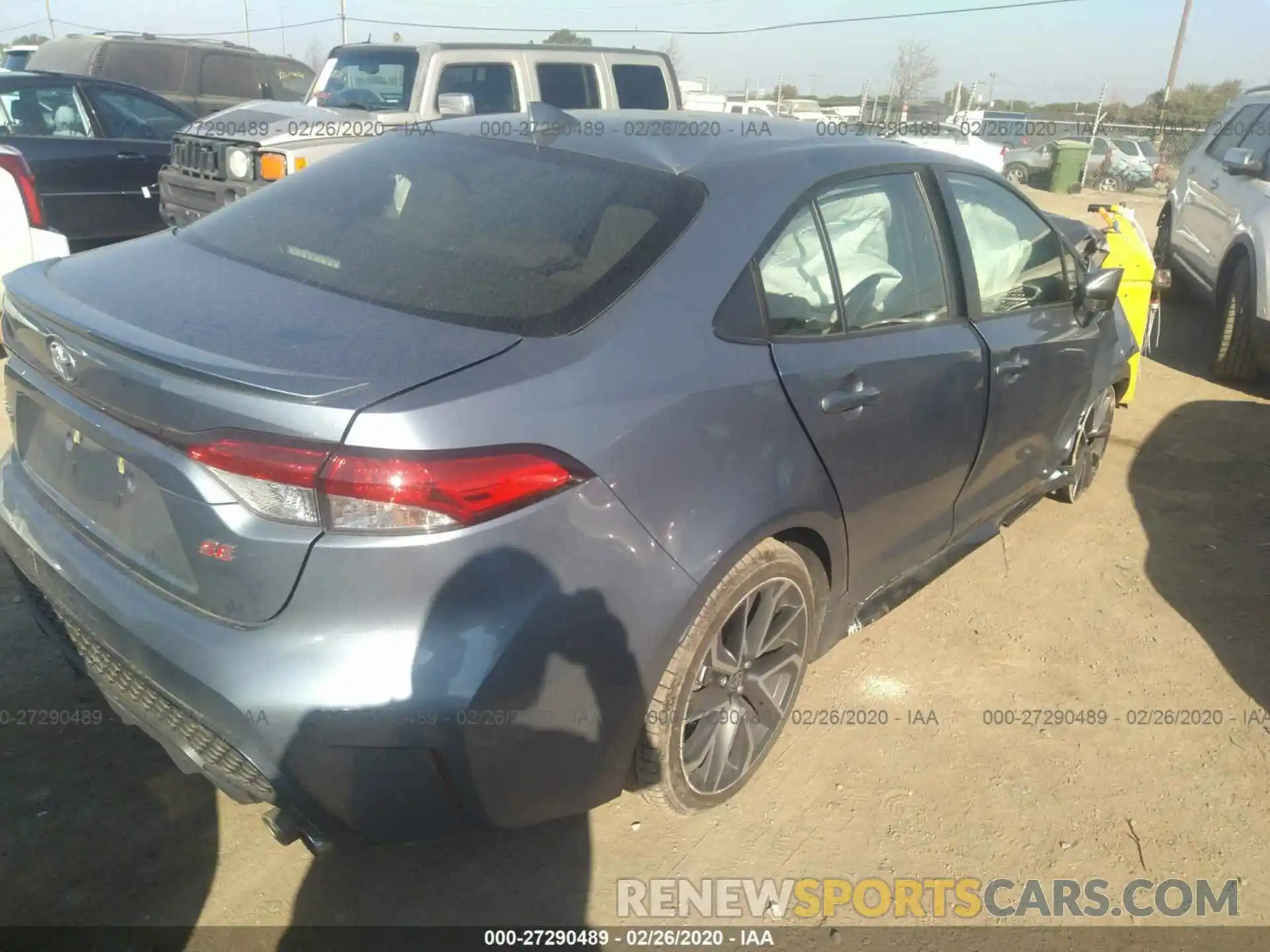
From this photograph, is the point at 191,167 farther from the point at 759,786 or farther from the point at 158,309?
the point at 759,786

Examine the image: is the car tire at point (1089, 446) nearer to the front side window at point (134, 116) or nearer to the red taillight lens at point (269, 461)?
the red taillight lens at point (269, 461)

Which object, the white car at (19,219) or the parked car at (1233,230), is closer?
the white car at (19,219)

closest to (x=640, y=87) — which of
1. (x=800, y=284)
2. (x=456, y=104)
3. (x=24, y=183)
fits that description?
(x=456, y=104)

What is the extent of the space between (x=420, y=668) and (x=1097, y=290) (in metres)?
3.10

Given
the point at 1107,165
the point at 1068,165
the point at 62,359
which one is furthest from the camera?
the point at 1107,165

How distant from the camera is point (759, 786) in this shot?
283cm

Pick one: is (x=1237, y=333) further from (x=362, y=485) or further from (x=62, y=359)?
(x=62, y=359)

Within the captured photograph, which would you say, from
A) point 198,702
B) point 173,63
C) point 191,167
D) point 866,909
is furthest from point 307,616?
point 173,63

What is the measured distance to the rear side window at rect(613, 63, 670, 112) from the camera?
8734 mm

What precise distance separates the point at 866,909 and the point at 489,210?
2022mm

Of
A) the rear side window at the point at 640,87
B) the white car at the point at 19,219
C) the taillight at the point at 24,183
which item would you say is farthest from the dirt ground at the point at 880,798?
the rear side window at the point at 640,87

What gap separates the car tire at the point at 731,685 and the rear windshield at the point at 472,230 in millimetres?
790

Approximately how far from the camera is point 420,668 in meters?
1.81

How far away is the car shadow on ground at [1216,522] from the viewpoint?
3.72 m
